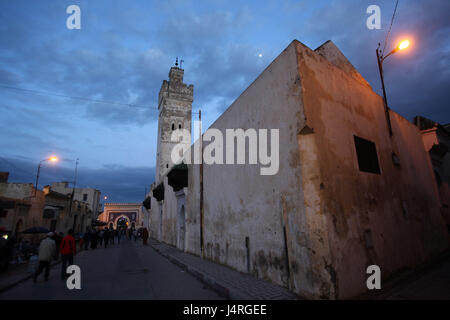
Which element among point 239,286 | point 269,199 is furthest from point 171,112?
point 239,286

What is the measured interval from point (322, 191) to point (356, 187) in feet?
4.24

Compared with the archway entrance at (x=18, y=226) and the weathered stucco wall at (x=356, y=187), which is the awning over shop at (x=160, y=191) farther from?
the weathered stucco wall at (x=356, y=187)

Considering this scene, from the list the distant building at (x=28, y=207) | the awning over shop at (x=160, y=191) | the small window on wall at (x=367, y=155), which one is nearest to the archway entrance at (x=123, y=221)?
the distant building at (x=28, y=207)

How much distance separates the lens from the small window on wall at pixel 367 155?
530cm

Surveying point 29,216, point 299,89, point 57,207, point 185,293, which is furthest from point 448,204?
point 57,207

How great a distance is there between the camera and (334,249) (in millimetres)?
3822

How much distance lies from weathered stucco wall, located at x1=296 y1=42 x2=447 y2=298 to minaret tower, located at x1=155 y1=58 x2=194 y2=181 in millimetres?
26354

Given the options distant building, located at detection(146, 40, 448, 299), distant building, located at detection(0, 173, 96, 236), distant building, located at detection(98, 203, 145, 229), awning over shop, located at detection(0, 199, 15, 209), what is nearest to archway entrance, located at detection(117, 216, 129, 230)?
distant building, located at detection(98, 203, 145, 229)

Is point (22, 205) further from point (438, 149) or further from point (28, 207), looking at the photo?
point (438, 149)

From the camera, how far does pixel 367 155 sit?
5586 mm

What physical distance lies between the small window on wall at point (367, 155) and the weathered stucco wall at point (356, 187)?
17cm

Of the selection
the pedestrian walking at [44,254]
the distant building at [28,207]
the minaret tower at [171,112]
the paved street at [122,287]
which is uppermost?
the minaret tower at [171,112]

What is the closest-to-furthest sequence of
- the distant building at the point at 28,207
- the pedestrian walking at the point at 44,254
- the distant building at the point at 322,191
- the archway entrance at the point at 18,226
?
the distant building at the point at 322,191 < the pedestrian walking at the point at 44,254 < the distant building at the point at 28,207 < the archway entrance at the point at 18,226
